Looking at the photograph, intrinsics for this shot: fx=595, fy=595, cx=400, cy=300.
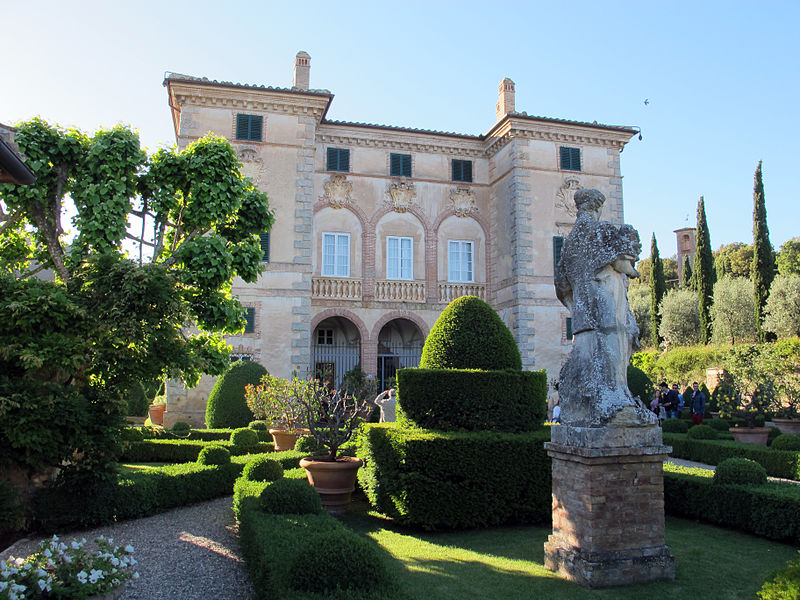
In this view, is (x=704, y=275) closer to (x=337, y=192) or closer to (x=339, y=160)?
(x=337, y=192)

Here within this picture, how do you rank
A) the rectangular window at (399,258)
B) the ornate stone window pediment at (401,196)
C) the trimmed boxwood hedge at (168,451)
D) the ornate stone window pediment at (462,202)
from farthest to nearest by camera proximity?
the ornate stone window pediment at (462,202), the ornate stone window pediment at (401,196), the rectangular window at (399,258), the trimmed boxwood hedge at (168,451)

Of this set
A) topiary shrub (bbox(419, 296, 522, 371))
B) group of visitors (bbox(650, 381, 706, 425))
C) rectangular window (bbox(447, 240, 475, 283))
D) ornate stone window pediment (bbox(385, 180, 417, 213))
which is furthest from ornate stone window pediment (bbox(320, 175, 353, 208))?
topiary shrub (bbox(419, 296, 522, 371))

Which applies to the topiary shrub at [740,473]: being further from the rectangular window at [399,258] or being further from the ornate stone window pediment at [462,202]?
the ornate stone window pediment at [462,202]

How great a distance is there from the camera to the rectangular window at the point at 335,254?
79.9 feet

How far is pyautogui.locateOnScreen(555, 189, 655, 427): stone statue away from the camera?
614 cm

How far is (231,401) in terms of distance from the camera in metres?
17.8

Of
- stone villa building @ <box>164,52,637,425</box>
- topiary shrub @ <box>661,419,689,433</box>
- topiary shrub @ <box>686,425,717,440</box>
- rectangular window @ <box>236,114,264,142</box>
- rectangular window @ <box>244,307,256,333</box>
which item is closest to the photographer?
topiary shrub @ <box>686,425,717,440</box>

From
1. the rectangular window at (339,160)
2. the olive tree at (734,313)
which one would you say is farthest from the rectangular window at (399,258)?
the olive tree at (734,313)

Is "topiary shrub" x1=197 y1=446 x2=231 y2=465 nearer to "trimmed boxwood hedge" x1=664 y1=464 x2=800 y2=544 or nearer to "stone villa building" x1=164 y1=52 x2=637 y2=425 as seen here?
"trimmed boxwood hedge" x1=664 y1=464 x2=800 y2=544

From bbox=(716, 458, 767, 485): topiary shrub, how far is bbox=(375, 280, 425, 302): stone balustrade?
16.8m

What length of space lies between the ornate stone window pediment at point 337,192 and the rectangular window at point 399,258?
2.42 meters

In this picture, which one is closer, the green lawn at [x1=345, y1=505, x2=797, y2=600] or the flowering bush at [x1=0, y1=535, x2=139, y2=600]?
the flowering bush at [x1=0, y1=535, x2=139, y2=600]

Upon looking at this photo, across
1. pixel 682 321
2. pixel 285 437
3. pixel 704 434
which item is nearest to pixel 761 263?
pixel 682 321

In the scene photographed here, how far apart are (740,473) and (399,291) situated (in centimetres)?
1716
